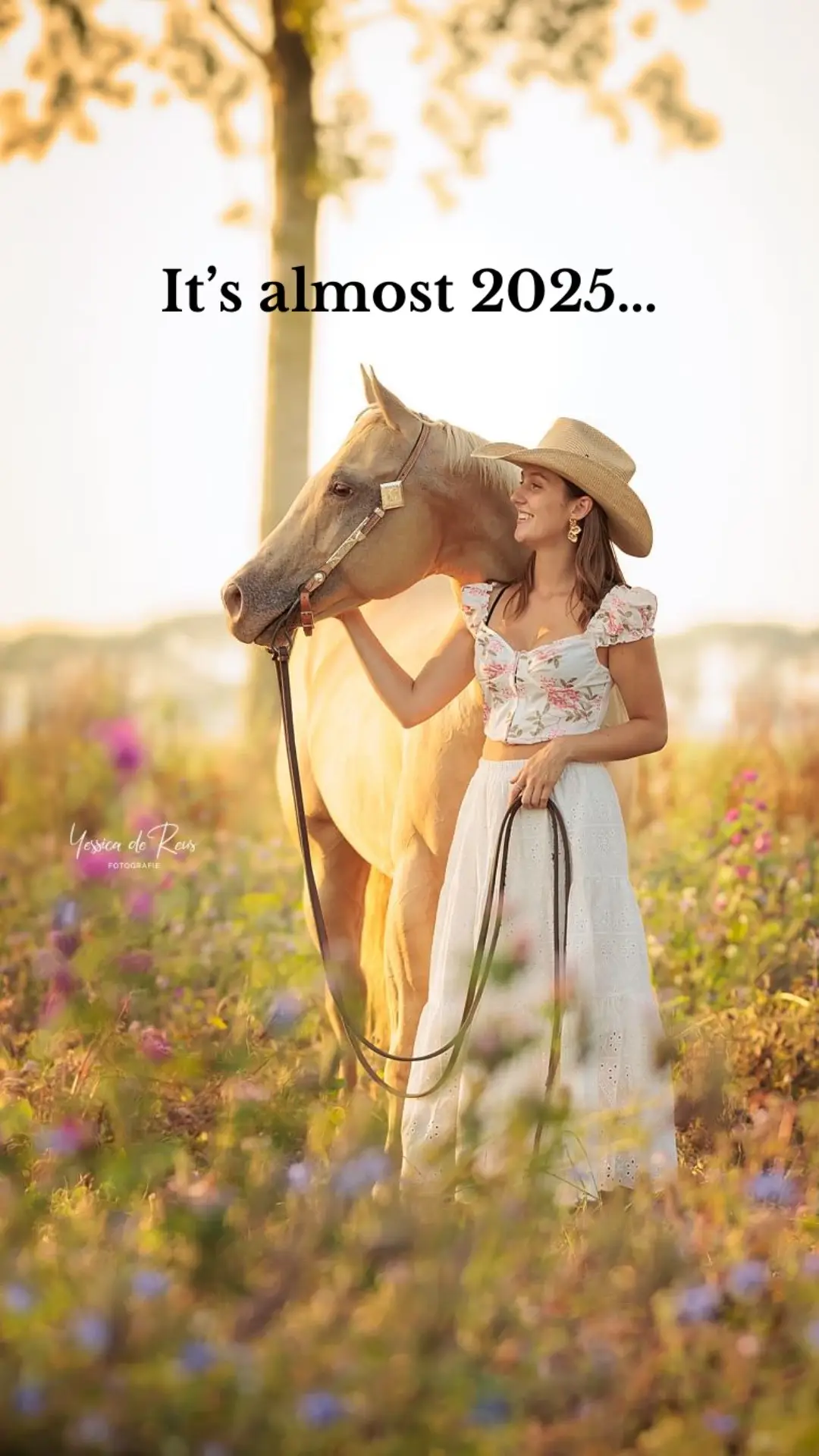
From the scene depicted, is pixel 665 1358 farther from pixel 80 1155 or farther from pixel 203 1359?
pixel 80 1155

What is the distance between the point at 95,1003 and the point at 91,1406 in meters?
0.80

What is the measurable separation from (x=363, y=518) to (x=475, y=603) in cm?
31

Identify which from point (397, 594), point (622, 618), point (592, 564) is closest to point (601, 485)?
point (592, 564)

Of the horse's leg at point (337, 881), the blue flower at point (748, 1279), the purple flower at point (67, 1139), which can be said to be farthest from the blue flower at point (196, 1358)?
the horse's leg at point (337, 881)

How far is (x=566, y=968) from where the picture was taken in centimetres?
323

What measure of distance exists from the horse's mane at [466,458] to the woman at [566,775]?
0.16m

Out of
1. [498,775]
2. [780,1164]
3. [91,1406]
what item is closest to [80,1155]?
[91,1406]

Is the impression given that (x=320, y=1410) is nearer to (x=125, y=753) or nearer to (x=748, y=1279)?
(x=748, y=1279)

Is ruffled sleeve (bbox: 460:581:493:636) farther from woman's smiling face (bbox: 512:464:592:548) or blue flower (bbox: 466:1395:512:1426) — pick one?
blue flower (bbox: 466:1395:512:1426)

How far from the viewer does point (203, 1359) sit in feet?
5.16

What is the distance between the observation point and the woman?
324 cm

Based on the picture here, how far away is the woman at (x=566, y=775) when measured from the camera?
3240 mm

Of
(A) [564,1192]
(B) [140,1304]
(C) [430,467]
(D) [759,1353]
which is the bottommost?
(A) [564,1192]

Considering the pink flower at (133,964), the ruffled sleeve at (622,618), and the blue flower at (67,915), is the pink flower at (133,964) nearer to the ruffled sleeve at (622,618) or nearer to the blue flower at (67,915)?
the blue flower at (67,915)
